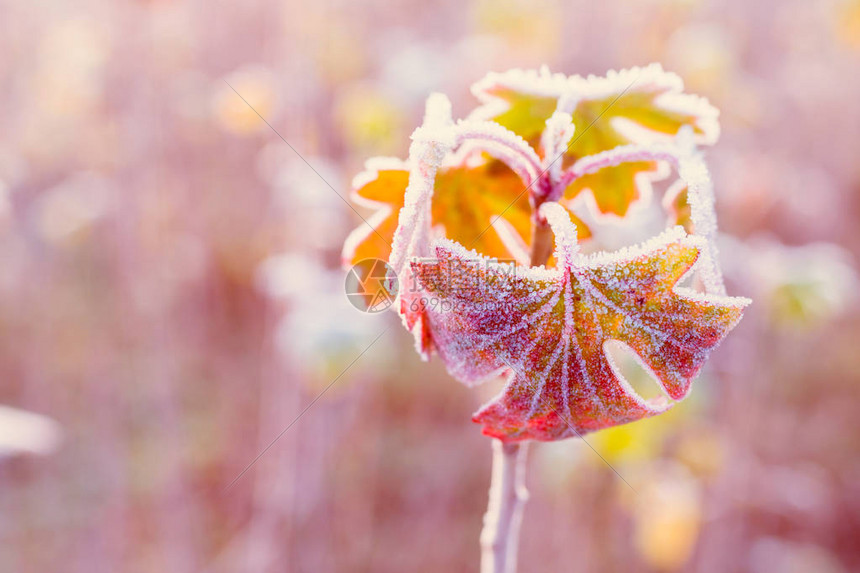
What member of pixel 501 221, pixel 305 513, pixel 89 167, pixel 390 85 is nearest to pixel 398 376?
pixel 305 513

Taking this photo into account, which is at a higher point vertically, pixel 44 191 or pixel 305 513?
pixel 44 191

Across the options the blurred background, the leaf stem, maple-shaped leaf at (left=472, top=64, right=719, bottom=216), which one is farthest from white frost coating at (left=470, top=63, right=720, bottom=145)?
the blurred background

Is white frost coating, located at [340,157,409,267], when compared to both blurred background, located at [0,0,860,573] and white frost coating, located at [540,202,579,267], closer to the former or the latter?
white frost coating, located at [540,202,579,267]

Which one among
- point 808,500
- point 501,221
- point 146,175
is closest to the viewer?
point 501,221

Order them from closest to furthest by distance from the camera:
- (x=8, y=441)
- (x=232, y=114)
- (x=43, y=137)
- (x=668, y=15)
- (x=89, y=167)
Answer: (x=8, y=441)
(x=232, y=114)
(x=668, y=15)
(x=43, y=137)
(x=89, y=167)

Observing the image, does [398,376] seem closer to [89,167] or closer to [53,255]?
[53,255]
